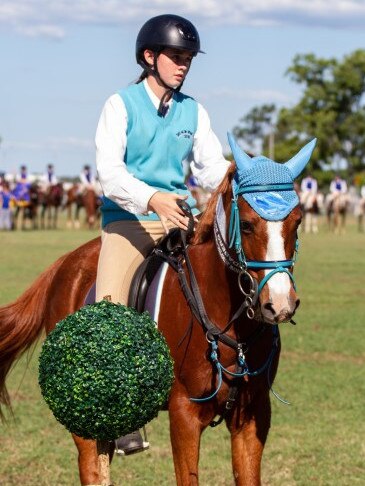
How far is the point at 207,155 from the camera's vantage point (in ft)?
18.7

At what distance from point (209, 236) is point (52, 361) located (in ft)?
4.03

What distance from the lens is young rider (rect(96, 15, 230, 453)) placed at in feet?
17.5

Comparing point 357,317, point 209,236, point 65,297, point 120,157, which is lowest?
point 357,317

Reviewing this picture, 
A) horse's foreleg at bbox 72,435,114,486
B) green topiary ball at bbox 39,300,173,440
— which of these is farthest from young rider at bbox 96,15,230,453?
green topiary ball at bbox 39,300,173,440

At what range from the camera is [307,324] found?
1389 cm

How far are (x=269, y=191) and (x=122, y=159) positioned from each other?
0.97 m

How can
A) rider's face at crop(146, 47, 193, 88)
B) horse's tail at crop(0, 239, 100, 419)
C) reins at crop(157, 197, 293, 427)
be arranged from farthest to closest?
horse's tail at crop(0, 239, 100, 419) < rider's face at crop(146, 47, 193, 88) < reins at crop(157, 197, 293, 427)

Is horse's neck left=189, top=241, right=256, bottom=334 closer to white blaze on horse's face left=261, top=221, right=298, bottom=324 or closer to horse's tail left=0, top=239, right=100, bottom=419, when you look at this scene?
white blaze on horse's face left=261, top=221, right=298, bottom=324

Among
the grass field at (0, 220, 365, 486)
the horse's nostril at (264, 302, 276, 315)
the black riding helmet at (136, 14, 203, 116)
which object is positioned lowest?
the grass field at (0, 220, 365, 486)

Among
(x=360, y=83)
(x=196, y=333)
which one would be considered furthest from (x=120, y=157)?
Result: (x=360, y=83)

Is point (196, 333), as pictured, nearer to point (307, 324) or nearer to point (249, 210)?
point (249, 210)

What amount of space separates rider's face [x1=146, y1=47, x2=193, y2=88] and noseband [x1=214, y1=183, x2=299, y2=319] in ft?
2.68

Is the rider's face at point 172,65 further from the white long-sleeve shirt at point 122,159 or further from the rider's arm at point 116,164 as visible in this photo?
the rider's arm at point 116,164

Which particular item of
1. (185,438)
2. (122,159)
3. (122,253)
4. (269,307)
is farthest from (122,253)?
(269,307)
